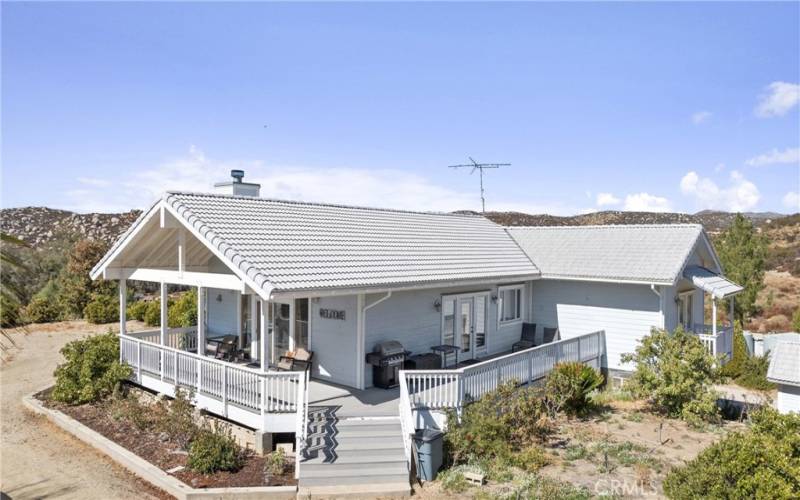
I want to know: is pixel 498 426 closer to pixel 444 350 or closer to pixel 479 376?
pixel 479 376

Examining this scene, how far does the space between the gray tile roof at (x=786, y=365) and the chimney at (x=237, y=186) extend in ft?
47.4

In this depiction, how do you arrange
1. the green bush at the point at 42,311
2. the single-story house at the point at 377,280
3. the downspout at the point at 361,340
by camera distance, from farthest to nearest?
the green bush at the point at 42,311 < the downspout at the point at 361,340 < the single-story house at the point at 377,280

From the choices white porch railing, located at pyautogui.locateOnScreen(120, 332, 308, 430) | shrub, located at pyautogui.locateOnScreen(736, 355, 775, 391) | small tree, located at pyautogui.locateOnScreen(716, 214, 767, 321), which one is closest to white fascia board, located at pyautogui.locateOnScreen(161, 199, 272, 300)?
white porch railing, located at pyautogui.locateOnScreen(120, 332, 308, 430)

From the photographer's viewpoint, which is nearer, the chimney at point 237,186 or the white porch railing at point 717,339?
the chimney at point 237,186

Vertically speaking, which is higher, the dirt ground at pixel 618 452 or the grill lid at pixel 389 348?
the grill lid at pixel 389 348

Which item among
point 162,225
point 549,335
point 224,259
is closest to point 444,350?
point 549,335

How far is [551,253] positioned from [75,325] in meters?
23.9

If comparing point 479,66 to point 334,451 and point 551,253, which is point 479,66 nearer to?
point 551,253

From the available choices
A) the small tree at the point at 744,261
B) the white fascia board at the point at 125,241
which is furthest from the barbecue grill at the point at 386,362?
the small tree at the point at 744,261

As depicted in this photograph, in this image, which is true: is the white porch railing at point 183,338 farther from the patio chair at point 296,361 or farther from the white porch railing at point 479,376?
the white porch railing at point 479,376

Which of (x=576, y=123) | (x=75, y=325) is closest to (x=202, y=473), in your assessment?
(x=75, y=325)

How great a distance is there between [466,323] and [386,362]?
441 cm

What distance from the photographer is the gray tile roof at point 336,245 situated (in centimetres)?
1111

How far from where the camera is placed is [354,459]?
31.4 ft
